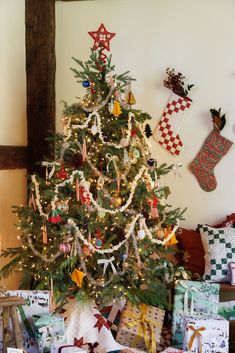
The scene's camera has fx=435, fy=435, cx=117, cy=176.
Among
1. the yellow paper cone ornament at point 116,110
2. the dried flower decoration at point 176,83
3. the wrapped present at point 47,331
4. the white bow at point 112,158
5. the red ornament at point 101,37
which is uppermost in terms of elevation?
the red ornament at point 101,37

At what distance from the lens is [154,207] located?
2.92 meters

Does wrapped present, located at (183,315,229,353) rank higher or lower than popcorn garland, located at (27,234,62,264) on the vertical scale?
lower

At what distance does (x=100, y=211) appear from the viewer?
9.11 ft

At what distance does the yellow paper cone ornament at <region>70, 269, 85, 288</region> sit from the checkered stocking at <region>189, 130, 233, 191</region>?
60.3 inches

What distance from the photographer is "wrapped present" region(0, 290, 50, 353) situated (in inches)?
92.7

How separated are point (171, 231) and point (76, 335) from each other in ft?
2.99

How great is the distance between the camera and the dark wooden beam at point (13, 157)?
3.39m

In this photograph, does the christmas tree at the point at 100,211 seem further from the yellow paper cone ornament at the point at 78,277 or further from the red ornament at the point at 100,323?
the red ornament at the point at 100,323

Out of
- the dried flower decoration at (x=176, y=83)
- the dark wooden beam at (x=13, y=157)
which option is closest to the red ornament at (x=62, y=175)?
the dark wooden beam at (x=13, y=157)

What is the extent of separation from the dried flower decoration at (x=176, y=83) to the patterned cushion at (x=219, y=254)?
1220 mm

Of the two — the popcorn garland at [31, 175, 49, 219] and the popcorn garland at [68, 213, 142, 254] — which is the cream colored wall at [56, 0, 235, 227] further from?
the popcorn garland at [31, 175, 49, 219]

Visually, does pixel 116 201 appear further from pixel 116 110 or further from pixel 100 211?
pixel 116 110

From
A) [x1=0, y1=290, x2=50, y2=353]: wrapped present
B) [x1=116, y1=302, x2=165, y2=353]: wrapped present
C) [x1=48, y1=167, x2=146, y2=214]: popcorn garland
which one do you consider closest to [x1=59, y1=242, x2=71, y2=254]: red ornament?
[x1=48, y1=167, x2=146, y2=214]: popcorn garland

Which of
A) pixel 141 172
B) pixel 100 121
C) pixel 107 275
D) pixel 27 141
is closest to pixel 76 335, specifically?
pixel 107 275
